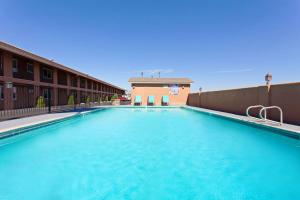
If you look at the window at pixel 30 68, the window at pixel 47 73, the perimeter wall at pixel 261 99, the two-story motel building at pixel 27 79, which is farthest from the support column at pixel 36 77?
the perimeter wall at pixel 261 99

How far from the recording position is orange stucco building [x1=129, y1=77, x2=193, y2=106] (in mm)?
24297

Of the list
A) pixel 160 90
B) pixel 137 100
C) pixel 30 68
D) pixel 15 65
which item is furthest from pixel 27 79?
pixel 160 90

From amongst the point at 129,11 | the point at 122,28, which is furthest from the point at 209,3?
the point at 122,28

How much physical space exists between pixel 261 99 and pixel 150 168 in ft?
29.2

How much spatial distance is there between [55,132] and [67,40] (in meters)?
15.9

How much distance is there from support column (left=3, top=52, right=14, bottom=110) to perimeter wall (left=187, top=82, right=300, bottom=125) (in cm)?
1701

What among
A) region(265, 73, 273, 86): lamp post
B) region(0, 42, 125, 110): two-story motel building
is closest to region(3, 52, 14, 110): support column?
region(0, 42, 125, 110): two-story motel building

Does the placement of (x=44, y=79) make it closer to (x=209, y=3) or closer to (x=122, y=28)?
(x=122, y=28)

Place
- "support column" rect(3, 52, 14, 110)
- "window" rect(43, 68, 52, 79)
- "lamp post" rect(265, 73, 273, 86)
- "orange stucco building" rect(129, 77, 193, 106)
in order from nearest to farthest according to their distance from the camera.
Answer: "lamp post" rect(265, 73, 273, 86), "support column" rect(3, 52, 14, 110), "window" rect(43, 68, 52, 79), "orange stucco building" rect(129, 77, 193, 106)

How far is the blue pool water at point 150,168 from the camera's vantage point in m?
3.04

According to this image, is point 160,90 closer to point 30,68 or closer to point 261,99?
point 30,68

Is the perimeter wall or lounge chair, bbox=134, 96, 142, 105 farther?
lounge chair, bbox=134, 96, 142, 105

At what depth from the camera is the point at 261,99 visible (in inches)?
392

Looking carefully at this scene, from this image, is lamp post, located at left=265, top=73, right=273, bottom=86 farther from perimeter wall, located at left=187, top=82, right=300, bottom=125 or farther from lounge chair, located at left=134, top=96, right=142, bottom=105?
lounge chair, located at left=134, top=96, right=142, bottom=105
